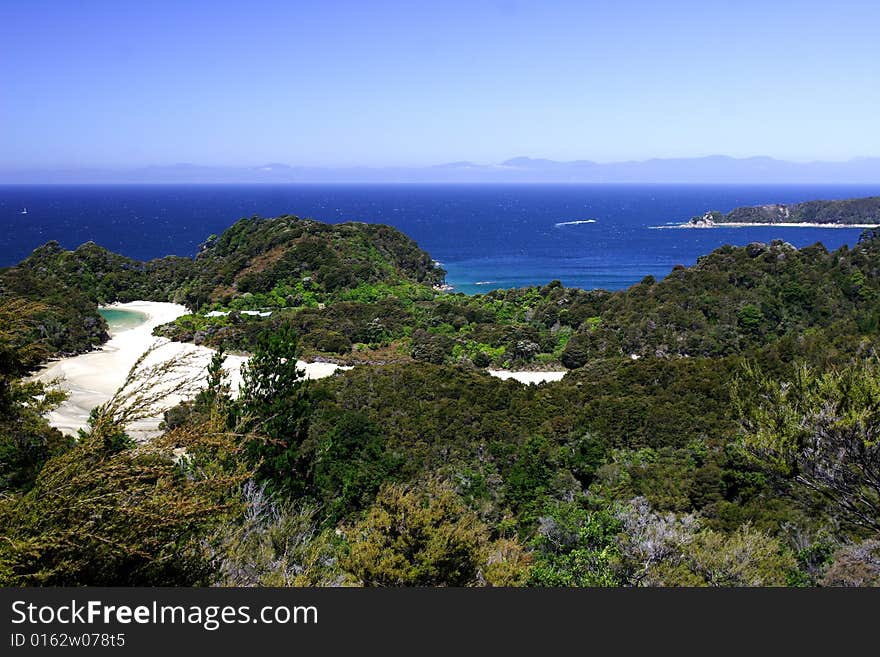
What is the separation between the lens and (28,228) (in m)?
101

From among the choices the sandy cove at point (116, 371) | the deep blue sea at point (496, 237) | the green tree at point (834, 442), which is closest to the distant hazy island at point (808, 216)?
the deep blue sea at point (496, 237)

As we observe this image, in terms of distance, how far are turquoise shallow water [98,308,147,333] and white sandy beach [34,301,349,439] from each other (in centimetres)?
66

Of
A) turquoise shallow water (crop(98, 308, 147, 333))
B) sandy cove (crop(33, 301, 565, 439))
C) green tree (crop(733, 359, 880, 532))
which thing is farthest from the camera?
turquoise shallow water (crop(98, 308, 147, 333))

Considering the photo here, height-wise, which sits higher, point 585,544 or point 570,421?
point 585,544

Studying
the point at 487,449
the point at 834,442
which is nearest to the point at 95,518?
the point at 834,442

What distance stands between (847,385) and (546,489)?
798cm

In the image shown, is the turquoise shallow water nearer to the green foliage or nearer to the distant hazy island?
the green foliage

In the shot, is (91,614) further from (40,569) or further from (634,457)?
(634,457)

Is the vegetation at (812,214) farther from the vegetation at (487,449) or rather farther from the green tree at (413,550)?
the green tree at (413,550)

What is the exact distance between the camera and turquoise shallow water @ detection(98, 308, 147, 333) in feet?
137

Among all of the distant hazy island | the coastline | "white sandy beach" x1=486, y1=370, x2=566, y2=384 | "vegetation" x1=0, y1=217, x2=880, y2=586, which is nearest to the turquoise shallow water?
"vegetation" x1=0, y1=217, x2=880, y2=586

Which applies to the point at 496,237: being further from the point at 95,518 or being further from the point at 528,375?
the point at 95,518

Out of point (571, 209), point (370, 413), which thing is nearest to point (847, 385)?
point (370, 413)

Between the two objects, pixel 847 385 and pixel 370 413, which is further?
pixel 370 413
